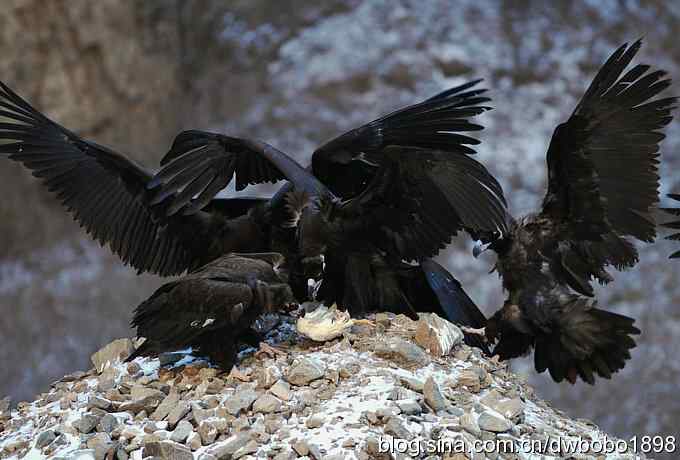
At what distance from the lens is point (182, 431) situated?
3641 mm

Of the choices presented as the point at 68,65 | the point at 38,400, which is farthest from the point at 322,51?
the point at 38,400

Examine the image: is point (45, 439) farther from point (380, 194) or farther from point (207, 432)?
point (380, 194)

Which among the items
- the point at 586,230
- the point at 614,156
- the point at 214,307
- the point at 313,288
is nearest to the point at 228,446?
the point at 214,307

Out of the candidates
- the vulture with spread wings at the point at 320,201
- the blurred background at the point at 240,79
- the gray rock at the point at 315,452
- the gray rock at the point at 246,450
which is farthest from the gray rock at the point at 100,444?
the blurred background at the point at 240,79

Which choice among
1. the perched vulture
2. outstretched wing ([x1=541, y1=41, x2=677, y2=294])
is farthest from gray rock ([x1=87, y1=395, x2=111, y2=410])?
outstretched wing ([x1=541, y1=41, x2=677, y2=294])

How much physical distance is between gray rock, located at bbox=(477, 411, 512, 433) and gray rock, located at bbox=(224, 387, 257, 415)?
934 millimetres

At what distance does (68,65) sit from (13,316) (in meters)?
3.26

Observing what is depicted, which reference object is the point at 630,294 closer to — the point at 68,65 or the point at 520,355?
the point at 520,355

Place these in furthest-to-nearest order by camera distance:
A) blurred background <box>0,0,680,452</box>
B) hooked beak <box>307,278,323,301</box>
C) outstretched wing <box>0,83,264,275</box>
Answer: blurred background <box>0,0,680,452</box>
outstretched wing <box>0,83,264,275</box>
hooked beak <box>307,278,323,301</box>

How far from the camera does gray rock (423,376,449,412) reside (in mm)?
3773

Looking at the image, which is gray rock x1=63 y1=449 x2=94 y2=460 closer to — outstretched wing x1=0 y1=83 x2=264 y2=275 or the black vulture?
outstretched wing x1=0 y1=83 x2=264 y2=275

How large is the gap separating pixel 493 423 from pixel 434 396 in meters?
0.26

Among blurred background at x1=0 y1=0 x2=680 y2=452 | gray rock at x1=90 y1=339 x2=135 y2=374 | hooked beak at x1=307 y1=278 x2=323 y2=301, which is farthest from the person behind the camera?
blurred background at x1=0 y1=0 x2=680 y2=452

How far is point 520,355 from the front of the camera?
5.16 meters
